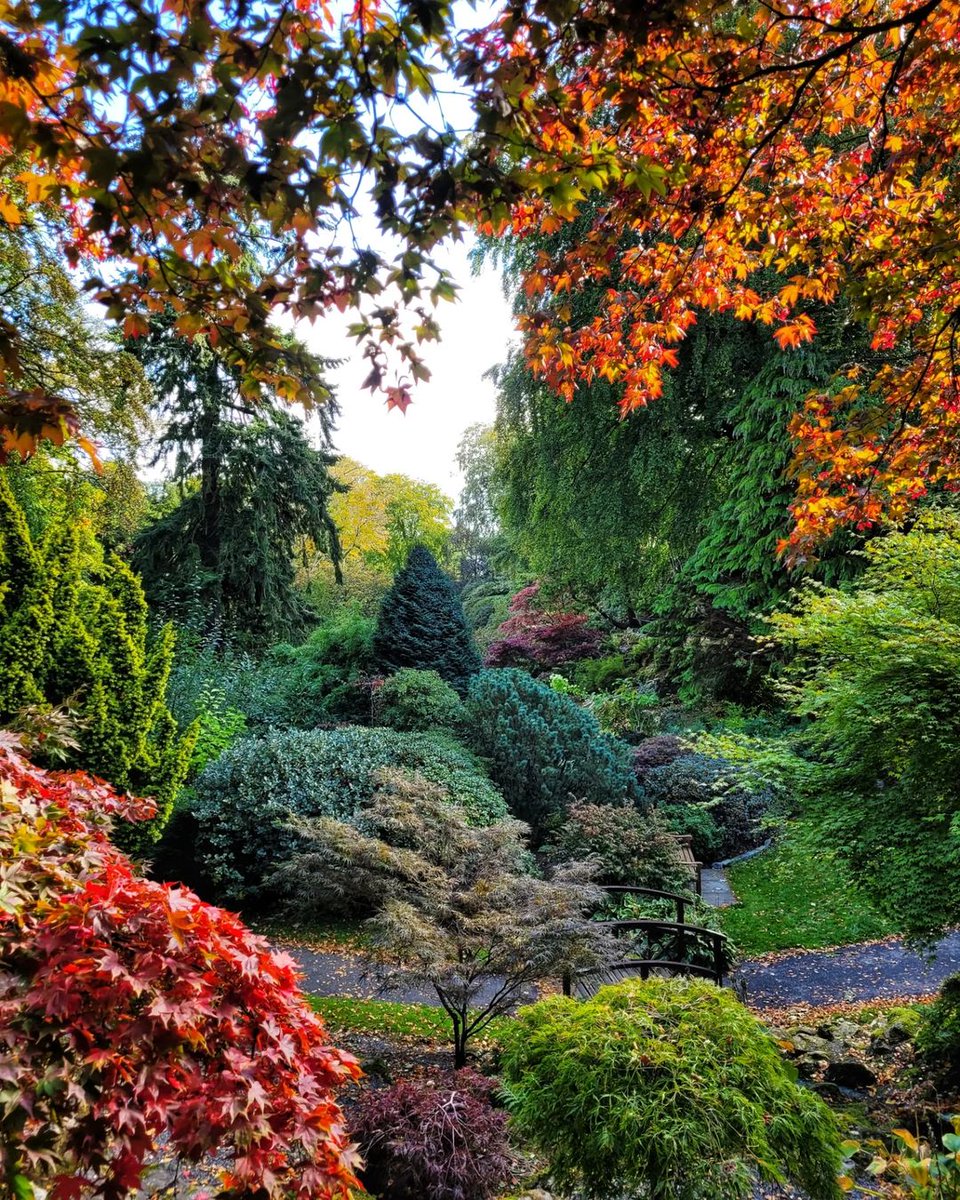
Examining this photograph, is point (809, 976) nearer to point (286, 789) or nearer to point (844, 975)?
point (844, 975)

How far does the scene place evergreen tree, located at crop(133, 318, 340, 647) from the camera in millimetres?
12148

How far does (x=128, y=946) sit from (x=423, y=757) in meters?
6.13

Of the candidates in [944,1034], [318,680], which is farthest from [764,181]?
[318,680]

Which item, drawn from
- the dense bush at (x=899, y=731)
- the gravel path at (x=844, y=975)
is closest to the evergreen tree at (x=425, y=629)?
the gravel path at (x=844, y=975)

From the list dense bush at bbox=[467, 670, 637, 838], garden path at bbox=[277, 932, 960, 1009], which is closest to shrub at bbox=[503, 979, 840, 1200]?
garden path at bbox=[277, 932, 960, 1009]

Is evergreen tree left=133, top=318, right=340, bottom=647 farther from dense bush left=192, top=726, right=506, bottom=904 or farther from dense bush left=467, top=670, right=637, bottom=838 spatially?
dense bush left=467, top=670, right=637, bottom=838

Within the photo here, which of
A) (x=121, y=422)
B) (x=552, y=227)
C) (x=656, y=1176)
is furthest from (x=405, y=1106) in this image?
(x=121, y=422)

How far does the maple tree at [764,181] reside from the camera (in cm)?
220

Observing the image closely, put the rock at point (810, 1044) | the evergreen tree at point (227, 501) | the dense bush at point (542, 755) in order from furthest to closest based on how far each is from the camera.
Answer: the evergreen tree at point (227, 501), the dense bush at point (542, 755), the rock at point (810, 1044)

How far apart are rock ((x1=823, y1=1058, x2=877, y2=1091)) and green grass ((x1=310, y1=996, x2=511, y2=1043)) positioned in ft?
6.35

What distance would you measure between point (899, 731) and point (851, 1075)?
1945 mm

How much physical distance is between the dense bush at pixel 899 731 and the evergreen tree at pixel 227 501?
984 centimetres

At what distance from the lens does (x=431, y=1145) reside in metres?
2.63

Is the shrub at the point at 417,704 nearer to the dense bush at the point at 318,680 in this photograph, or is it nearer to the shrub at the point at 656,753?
the dense bush at the point at 318,680
